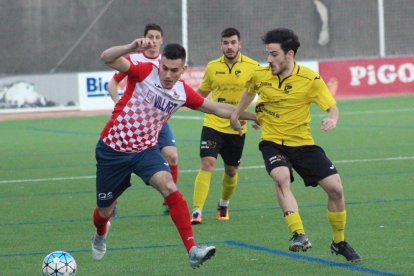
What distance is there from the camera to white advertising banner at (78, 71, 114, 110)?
96.4 ft

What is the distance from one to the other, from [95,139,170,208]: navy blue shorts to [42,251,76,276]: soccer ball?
3.25 feet

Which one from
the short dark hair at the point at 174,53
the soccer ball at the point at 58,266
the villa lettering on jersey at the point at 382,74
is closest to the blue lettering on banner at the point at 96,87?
the villa lettering on jersey at the point at 382,74

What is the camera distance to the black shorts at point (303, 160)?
923 cm

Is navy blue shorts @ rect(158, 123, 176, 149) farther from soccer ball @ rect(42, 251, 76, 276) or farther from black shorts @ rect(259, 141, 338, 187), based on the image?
soccer ball @ rect(42, 251, 76, 276)

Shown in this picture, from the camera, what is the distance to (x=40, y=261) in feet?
30.7

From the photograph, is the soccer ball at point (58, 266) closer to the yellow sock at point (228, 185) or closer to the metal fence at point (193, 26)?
the yellow sock at point (228, 185)

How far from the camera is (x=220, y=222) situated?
11586 mm

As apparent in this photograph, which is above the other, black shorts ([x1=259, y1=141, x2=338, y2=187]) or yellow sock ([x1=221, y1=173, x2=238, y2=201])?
black shorts ([x1=259, y1=141, x2=338, y2=187])

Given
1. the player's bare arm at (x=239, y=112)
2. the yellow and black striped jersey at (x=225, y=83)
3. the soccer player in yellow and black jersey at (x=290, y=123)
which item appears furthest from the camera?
the yellow and black striped jersey at (x=225, y=83)

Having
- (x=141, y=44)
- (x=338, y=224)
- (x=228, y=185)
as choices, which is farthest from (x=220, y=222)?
(x=141, y=44)

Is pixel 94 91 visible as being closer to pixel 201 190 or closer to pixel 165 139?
pixel 165 139

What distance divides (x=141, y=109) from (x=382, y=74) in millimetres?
24633

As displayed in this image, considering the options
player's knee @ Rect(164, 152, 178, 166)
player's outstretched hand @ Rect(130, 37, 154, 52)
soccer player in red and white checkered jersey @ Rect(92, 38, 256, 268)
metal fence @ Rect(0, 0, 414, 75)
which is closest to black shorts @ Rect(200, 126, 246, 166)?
player's knee @ Rect(164, 152, 178, 166)

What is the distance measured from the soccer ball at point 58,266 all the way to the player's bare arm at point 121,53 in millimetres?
1627
